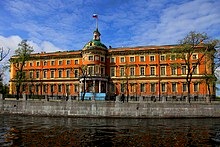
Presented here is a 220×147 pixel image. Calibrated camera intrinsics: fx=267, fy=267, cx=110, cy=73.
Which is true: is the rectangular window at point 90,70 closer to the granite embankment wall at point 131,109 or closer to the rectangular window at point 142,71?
the rectangular window at point 142,71

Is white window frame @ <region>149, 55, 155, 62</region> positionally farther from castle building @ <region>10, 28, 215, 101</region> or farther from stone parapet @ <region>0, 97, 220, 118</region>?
stone parapet @ <region>0, 97, 220, 118</region>

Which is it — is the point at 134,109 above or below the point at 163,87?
below

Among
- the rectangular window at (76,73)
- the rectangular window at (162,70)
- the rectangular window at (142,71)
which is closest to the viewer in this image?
the rectangular window at (162,70)

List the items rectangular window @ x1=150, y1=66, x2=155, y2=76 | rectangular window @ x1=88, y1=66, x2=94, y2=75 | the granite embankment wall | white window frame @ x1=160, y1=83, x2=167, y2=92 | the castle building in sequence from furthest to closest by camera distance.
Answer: rectangular window @ x1=150, y1=66, x2=155, y2=76, rectangular window @ x1=88, y1=66, x2=94, y2=75, white window frame @ x1=160, y1=83, x2=167, y2=92, the castle building, the granite embankment wall

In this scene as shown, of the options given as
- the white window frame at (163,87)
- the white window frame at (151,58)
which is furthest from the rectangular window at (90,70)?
the white window frame at (163,87)

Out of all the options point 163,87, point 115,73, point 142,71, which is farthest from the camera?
point 115,73

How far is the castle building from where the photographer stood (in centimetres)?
6456

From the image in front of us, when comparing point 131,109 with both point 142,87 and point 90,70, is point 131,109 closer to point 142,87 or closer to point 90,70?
point 142,87

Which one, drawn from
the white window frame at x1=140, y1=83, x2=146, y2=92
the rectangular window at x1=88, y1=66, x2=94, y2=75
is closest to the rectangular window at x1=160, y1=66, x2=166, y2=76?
the white window frame at x1=140, y1=83, x2=146, y2=92

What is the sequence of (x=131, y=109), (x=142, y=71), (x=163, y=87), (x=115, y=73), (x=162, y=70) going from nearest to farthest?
(x=131, y=109) < (x=163, y=87) < (x=162, y=70) < (x=142, y=71) < (x=115, y=73)

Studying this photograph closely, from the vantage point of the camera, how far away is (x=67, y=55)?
74.4 metres

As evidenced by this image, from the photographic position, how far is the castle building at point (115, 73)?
6456cm

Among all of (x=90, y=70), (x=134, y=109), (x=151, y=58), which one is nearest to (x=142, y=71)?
(x=151, y=58)

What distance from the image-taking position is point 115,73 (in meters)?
70.5
